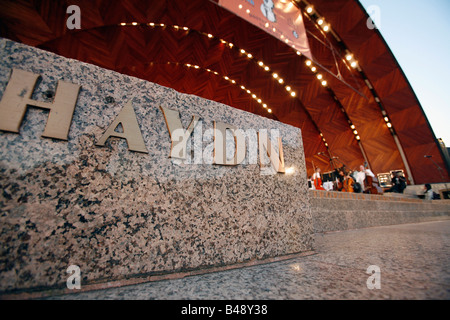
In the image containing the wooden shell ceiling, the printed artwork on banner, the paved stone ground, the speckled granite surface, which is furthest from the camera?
the wooden shell ceiling

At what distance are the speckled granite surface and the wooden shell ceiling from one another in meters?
8.28

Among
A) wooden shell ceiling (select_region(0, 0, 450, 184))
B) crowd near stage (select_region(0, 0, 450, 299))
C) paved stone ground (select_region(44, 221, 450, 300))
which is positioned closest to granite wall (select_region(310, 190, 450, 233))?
crowd near stage (select_region(0, 0, 450, 299))

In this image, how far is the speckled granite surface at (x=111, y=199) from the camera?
70cm

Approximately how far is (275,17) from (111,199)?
5.18m

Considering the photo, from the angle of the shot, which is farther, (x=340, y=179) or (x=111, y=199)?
(x=340, y=179)

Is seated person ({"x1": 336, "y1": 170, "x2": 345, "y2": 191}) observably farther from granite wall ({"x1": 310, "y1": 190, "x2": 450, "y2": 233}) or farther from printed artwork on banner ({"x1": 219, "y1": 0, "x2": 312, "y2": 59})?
printed artwork on banner ({"x1": 219, "y1": 0, "x2": 312, "y2": 59})

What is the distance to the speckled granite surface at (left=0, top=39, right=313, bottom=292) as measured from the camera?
0.70m

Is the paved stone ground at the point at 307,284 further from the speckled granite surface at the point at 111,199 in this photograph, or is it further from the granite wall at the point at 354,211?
the granite wall at the point at 354,211

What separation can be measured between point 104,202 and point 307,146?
49.3ft

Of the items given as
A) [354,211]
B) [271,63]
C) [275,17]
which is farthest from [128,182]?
[271,63]

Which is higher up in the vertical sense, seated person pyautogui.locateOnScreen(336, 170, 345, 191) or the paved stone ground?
seated person pyautogui.locateOnScreen(336, 170, 345, 191)

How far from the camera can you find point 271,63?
11.2 meters

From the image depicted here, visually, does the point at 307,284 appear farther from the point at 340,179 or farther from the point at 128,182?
the point at 340,179

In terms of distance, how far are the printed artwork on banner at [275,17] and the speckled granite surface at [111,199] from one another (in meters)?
3.59
